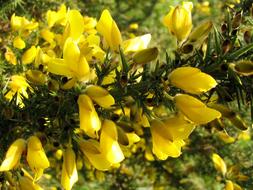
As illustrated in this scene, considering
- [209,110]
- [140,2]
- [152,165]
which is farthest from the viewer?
[140,2]

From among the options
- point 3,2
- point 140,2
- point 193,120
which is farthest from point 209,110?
point 140,2

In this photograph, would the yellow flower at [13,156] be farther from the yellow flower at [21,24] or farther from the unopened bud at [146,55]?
the yellow flower at [21,24]

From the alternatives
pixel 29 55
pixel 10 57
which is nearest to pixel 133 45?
pixel 29 55

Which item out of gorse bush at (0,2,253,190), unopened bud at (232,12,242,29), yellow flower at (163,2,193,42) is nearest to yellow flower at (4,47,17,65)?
gorse bush at (0,2,253,190)

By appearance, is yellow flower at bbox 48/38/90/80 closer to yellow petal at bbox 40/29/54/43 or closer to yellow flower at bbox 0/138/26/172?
yellow flower at bbox 0/138/26/172

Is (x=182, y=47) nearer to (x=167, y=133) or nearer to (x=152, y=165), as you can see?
(x=167, y=133)

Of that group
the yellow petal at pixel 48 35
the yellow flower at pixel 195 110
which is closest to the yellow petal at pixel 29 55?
the yellow petal at pixel 48 35

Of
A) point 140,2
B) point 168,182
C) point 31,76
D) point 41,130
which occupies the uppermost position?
point 31,76

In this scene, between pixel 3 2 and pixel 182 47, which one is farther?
pixel 3 2
